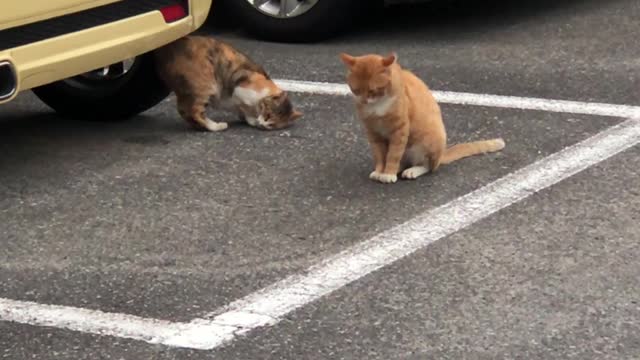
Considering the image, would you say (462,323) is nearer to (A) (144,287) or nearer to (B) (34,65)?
(A) (144,287)

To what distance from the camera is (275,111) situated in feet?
18.2

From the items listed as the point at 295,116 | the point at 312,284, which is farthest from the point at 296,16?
the point at 312,284

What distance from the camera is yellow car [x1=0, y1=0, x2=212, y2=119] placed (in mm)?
4527

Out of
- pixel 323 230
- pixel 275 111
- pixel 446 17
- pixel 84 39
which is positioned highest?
pixel 84 39

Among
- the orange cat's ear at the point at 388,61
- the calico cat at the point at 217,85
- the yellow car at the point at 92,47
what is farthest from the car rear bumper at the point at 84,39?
the orange cat's ear at the point at 388,61

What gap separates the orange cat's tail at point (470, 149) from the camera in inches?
197

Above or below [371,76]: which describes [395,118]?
below

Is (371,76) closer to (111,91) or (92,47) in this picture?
(92,47)

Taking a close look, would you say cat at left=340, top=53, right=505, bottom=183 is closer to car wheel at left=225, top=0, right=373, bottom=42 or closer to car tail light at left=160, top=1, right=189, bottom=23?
car tail light at left=160, top=1, right=189, bottom=23

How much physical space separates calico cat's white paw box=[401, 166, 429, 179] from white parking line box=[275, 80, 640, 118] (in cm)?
102

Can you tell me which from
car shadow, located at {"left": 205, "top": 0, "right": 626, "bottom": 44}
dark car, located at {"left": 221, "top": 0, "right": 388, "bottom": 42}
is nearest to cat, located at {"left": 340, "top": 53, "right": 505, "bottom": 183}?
dark car, located at {"left": 221, "top": 0, "right": 388, "bottom": 42}

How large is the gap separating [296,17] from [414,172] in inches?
93.2

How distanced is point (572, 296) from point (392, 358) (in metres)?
0.69

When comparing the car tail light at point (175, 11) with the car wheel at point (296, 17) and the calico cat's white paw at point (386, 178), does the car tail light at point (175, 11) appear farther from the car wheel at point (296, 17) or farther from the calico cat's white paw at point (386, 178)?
the car wheel at point (296, 17)
